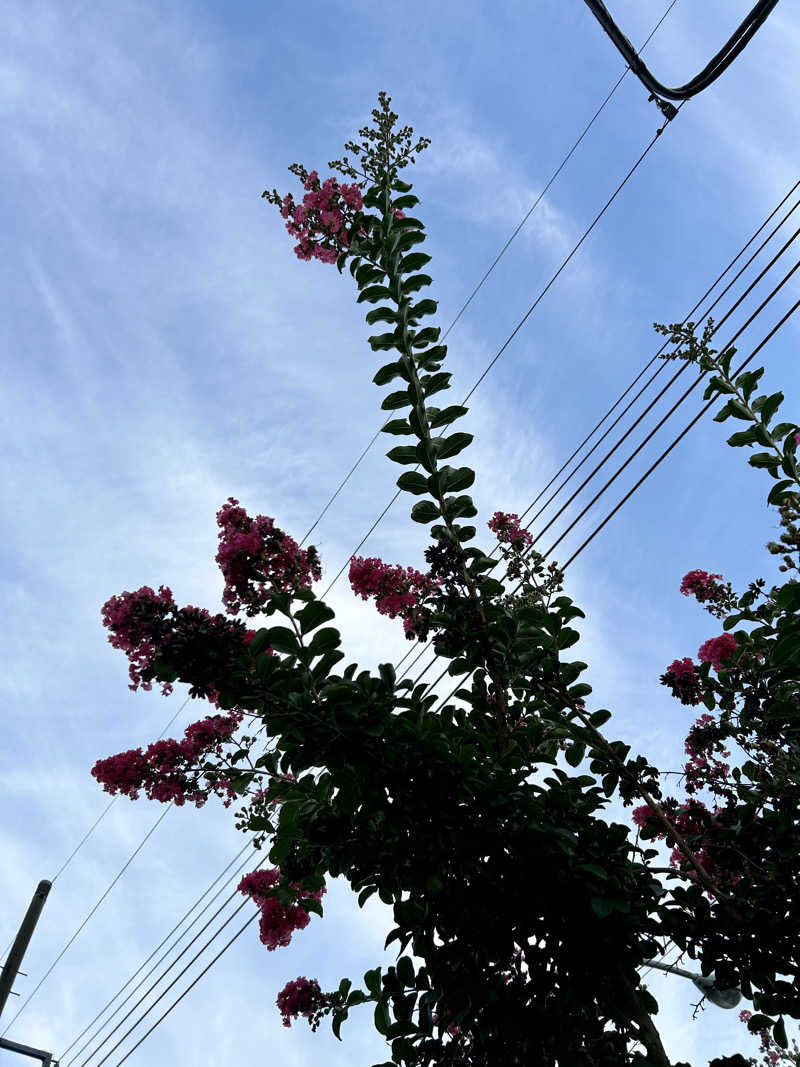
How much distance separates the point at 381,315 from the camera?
3045 millimetres

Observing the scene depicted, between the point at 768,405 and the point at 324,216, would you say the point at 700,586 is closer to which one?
the point at 768,405

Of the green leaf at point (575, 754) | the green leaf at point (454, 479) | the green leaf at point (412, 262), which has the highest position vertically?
the green leaf at point (412, 262)

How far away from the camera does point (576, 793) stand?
245cm

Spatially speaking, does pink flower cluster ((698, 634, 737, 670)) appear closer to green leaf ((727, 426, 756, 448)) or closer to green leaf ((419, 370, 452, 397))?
green leaf ((727, 426, 756, 448))

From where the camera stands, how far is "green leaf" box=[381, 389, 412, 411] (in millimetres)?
2850

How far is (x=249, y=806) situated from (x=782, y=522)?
7.87ft

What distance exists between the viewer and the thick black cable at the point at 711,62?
3.58m

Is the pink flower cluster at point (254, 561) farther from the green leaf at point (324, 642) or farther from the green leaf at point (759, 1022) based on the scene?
the green leaf at point (759, 1022)

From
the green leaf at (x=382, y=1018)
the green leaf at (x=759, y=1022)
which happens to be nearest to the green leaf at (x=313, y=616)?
the green leaf at (x=382, y=1018)

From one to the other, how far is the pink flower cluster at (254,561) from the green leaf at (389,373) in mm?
785

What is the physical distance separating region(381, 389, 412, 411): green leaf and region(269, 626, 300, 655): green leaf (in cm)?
105

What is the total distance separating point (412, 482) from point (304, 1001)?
1.95 m

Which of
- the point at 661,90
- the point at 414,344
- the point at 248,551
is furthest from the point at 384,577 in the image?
the point at 661,90

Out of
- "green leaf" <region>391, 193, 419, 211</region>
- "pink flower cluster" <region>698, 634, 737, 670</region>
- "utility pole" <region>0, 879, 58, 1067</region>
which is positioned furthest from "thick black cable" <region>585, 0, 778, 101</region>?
"utility pole" <region>0, 879, 58, 1067</region>
